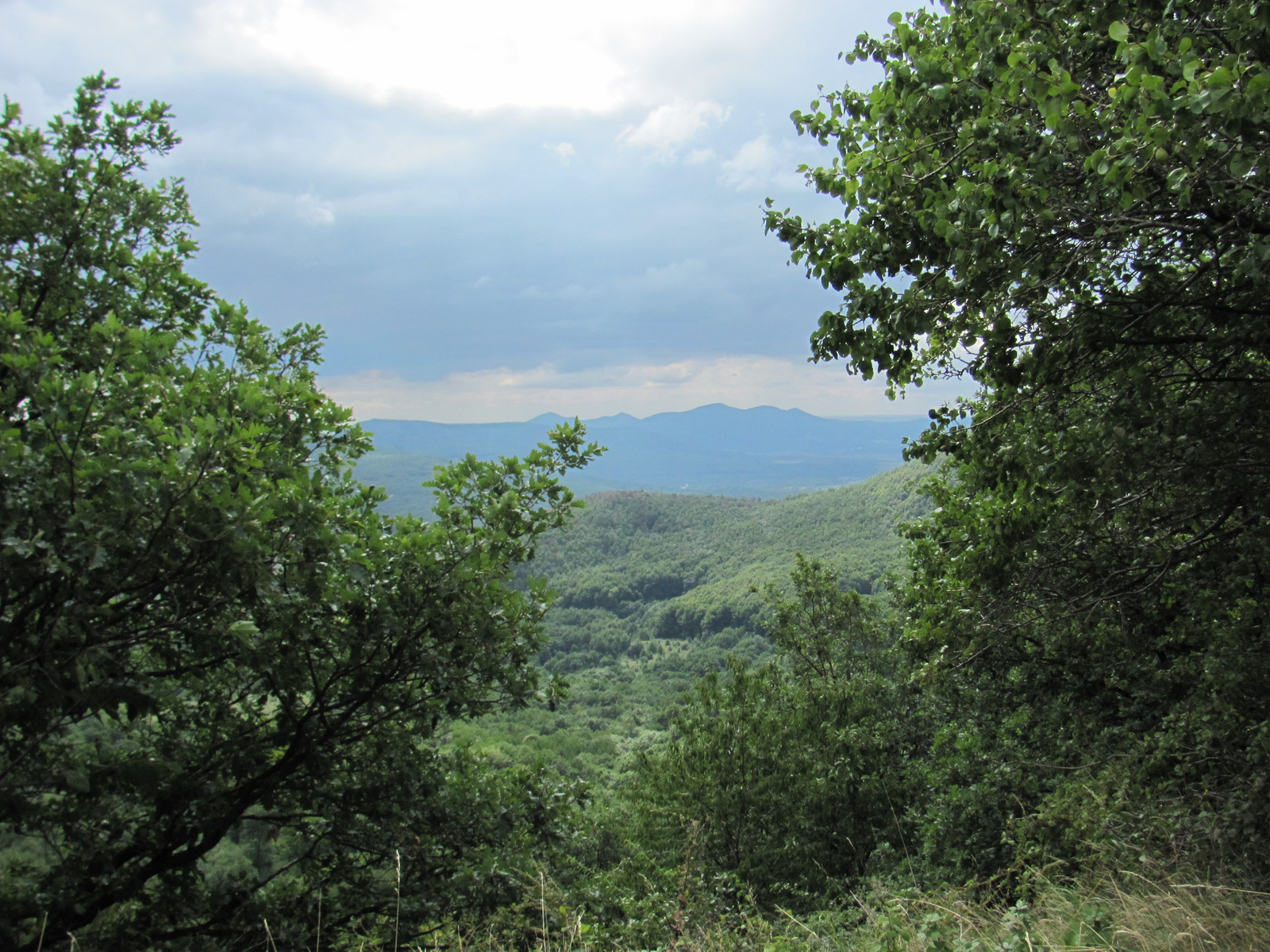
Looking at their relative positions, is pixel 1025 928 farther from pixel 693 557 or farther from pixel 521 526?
pixel 693 557

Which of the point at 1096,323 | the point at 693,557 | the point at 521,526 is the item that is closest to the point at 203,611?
the point at 521,526

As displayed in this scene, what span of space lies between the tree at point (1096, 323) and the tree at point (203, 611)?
9.04ft

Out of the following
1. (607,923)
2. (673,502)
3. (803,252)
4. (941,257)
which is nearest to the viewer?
(941,257)

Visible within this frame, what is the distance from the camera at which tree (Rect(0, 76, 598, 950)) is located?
119 inches

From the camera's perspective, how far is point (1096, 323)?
3.75 m

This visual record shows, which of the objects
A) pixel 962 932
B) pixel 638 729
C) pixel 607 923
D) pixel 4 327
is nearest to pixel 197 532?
pixel 4 327

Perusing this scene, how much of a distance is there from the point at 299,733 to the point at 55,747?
1.25 m

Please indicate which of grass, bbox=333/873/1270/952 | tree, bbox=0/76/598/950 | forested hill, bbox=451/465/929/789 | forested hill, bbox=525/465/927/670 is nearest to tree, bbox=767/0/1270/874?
grass, bbox=333/873/1270/952

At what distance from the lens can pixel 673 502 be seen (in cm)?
19538

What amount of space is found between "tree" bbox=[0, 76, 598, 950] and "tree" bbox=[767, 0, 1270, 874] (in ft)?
9.04

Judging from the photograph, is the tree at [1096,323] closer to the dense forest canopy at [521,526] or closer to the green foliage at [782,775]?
the dense forest canopy at [521,526]

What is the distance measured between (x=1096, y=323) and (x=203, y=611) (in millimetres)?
5239

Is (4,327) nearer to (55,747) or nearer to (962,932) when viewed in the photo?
(55,747)

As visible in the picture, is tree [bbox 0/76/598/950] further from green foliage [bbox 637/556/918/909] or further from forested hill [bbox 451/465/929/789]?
forested hill [bbox 451/465/929/789]
